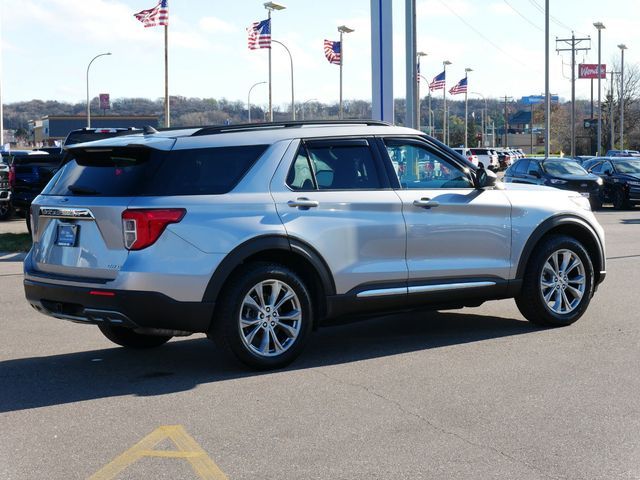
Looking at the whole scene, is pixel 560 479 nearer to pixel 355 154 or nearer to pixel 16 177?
pixel 355 154

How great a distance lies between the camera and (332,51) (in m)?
47.3

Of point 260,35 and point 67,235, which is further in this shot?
point 260,35

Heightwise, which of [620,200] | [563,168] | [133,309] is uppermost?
[563,168]

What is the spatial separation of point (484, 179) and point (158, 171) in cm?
292

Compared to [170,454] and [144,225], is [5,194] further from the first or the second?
[170,454]

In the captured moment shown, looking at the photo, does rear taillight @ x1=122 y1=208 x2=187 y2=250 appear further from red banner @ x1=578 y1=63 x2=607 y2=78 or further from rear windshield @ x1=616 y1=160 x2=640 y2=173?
red banner @ x1=578 y1=63 x2=607 y2=78

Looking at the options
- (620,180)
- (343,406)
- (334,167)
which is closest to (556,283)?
→ (334,167)

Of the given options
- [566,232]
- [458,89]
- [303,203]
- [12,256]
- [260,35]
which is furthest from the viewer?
[458,89]

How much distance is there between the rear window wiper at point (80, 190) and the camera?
6863 millimetres

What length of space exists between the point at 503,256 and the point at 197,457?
407 cm

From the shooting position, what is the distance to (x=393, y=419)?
225 inches

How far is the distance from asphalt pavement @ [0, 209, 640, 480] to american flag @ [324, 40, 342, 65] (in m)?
39.3

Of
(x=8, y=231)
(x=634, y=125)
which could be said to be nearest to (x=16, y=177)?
(x=8, y=231)

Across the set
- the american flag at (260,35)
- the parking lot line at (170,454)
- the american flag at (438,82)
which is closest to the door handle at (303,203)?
the parking lot line at (170,454)
